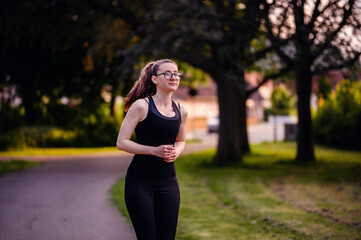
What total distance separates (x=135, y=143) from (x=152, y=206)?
0.53 m

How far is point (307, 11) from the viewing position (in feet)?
37.0

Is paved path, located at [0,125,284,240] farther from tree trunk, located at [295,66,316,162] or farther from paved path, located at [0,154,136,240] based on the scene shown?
tree trunk, located at [295,66,316,162]

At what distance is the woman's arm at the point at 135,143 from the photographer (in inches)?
128

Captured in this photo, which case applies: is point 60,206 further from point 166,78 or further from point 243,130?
point 243,130

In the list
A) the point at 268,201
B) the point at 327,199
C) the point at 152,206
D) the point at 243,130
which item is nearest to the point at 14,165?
the point at 268,201

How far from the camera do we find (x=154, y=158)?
333cm

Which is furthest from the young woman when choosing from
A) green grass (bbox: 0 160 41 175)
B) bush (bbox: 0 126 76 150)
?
bush (bbox: 0 126 76 150)

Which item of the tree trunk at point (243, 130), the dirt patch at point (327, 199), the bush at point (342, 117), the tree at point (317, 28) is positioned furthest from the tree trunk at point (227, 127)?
the bush at point (342, 117)

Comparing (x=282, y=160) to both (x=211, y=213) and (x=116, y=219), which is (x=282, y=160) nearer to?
(x=211, y=213)

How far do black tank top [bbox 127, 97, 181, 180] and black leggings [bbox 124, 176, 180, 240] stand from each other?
6 centimetres

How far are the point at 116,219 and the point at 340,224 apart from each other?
140 inches

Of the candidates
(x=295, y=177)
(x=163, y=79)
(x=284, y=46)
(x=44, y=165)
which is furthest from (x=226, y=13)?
(x=163, y=79)

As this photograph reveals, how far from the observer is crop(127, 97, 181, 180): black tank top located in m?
3.32

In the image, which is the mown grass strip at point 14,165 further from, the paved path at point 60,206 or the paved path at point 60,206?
the paved path at point 60,206
